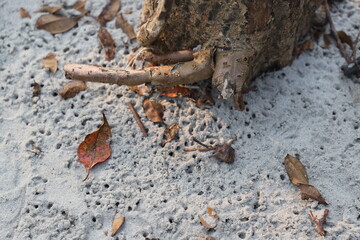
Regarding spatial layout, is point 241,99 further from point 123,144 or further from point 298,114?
point 123,144

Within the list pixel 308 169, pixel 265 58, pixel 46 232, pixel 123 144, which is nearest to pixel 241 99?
pixel 265 58

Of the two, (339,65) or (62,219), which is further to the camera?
(339,65)

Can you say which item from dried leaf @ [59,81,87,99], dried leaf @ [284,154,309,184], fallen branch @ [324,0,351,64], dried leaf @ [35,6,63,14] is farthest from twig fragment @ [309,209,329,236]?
dried leaf @ [35,6,63,14]

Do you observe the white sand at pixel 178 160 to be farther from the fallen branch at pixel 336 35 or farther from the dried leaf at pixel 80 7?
the dried leaf at pixel 80 7

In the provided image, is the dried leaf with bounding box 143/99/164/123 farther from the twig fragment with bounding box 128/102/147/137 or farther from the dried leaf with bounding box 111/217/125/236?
the dried leaf with bounding box 111/217/125/236

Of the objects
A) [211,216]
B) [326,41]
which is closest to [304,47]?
[326,41]

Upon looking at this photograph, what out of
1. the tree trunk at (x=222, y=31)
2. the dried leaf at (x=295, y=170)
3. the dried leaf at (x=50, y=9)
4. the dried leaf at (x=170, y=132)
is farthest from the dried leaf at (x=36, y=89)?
the dried leaf at (x=295, y=170)

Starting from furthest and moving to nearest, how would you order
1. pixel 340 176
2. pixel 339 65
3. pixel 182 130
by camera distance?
pixel 339 65 → pixel 182 130 → pixel 340 176
